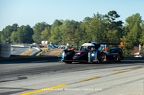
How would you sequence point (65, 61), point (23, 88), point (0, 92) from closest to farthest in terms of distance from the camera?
point (0, 92) < point (23, 88) < point (65, 61)

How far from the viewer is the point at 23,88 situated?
843 cm

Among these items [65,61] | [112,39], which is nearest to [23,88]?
[65,61]

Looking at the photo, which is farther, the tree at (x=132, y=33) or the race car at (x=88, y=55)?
the tree at (x=132, y=33)

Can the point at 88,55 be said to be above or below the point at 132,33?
below

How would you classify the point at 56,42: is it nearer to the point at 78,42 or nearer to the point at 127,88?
the point at 78,42

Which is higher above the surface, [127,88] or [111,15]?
[111,15]

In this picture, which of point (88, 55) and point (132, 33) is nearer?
point (88, 55)

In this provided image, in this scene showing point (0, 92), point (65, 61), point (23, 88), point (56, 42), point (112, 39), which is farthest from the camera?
point (56, 42)

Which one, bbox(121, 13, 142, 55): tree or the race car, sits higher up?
bbox(121, 13, 142, 55): tree

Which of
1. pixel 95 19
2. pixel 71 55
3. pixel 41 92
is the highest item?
pixel 95 19

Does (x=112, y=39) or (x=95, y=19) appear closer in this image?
(x=112, y=39)

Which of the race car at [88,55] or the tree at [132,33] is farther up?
the tree at [132,33]

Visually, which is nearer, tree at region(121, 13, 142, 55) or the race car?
the race car

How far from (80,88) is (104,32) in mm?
83047
